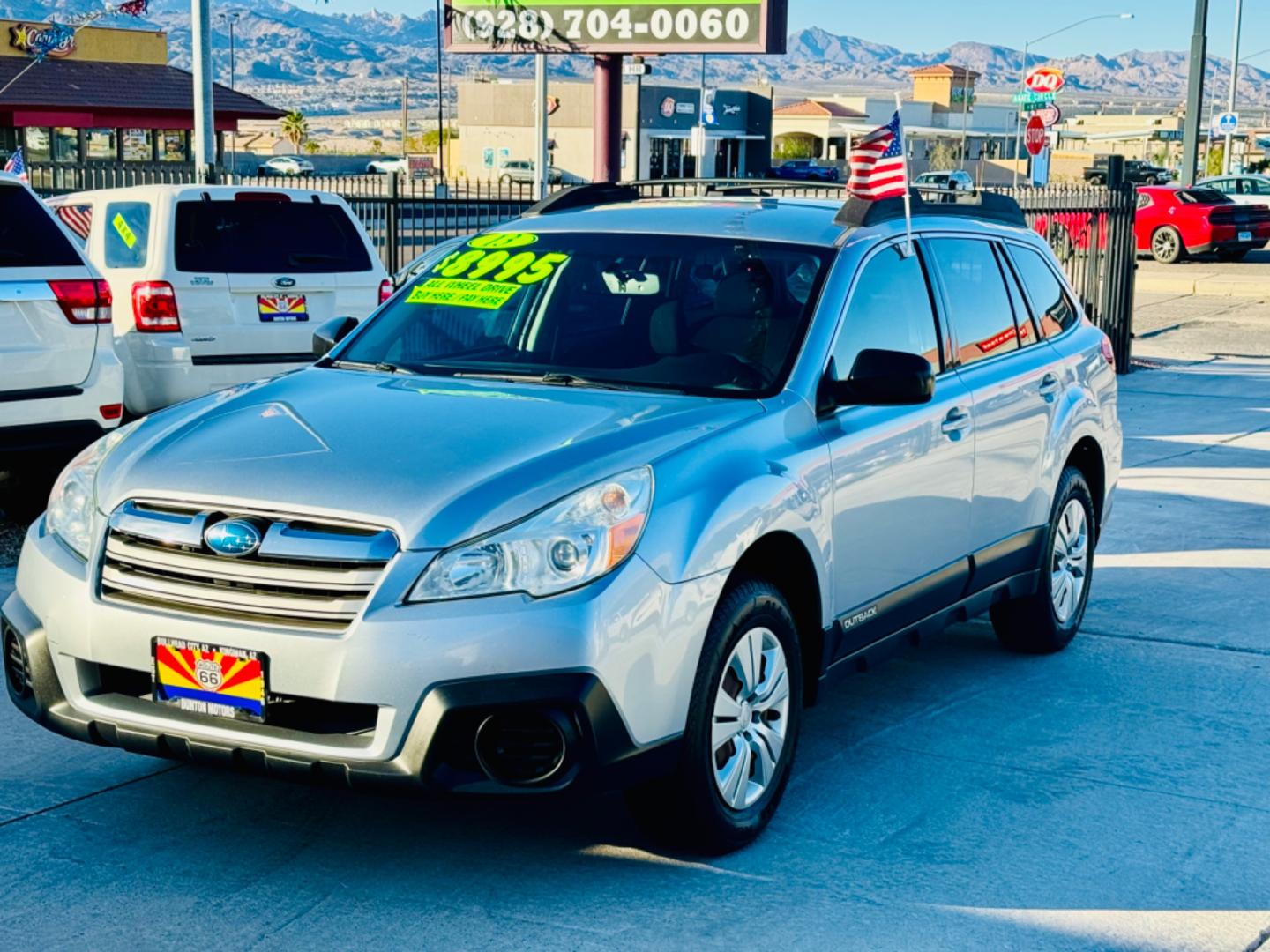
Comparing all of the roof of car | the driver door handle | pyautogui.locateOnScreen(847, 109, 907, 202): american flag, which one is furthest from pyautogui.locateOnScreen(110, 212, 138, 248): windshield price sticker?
the driver door handle

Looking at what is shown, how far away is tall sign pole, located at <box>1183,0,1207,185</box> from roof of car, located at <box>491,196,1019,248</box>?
25.5 m

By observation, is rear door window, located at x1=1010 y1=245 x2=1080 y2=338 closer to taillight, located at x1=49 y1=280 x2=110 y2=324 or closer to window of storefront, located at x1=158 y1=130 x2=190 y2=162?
taillight, located at x1=49 y1=280 x2=110 y2=324

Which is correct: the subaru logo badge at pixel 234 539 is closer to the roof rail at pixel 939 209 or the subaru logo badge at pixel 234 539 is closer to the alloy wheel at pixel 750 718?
the alloy wheel at pixel 750 718

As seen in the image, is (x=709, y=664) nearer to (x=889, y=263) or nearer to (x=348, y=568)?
(x=348, y=568)

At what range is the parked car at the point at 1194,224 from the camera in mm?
34062

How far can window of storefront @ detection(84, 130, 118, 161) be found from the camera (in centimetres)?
4981

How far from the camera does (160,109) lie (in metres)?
48.4

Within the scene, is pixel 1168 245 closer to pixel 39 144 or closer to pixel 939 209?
pixel 939 209

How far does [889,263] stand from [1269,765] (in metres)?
2.08

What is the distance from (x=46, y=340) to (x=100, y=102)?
134 feet

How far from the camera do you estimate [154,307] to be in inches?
423

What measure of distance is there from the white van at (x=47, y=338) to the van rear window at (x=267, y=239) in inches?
85.5

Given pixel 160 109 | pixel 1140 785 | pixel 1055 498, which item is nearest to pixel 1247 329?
pixel 1055 498

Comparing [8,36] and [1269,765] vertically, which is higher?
[8,36]
